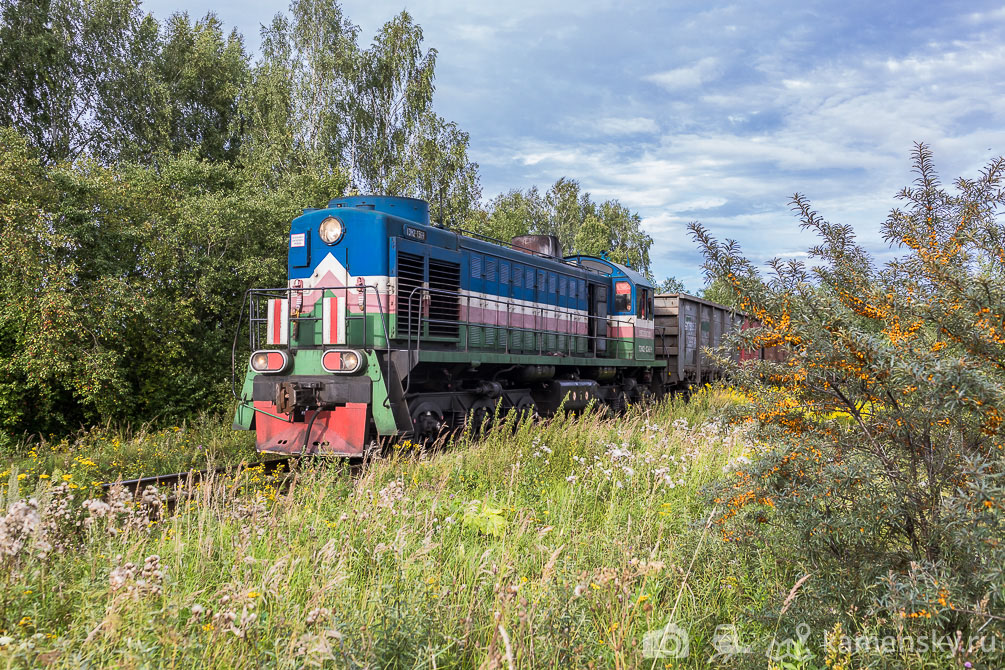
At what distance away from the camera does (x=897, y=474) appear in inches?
125

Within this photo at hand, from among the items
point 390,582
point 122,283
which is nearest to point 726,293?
point 390,582

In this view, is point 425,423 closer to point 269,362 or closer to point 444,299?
point 444,299

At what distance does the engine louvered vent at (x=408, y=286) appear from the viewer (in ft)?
31.2

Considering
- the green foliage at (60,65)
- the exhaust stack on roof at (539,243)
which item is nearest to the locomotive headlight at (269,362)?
the exhaust stack on roof at (539,243)

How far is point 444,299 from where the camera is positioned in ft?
34.2

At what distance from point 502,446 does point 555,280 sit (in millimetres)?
6771

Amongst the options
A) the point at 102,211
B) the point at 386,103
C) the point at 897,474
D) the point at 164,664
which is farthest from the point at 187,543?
the point at 386,103

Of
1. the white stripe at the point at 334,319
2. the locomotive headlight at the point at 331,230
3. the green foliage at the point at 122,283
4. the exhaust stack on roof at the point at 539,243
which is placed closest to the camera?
the white stripe at the point at 334,319

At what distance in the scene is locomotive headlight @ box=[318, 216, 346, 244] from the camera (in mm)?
9812

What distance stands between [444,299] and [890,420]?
7806 millimetres

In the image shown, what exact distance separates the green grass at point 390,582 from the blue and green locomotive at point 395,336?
2.52 meters

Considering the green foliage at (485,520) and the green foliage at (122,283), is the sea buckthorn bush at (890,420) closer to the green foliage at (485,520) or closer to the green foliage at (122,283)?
the green foliage at (485,520)

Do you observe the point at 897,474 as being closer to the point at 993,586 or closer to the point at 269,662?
the point at 993,586

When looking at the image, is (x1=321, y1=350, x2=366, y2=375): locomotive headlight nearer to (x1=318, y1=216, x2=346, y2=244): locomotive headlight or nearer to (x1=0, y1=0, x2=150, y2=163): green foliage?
(x1=318, y1=216, x2=346, y2=244): locomotive headlight
